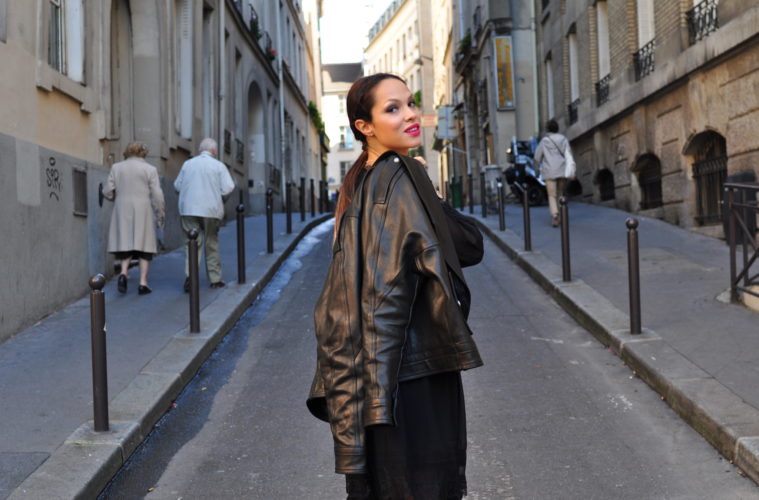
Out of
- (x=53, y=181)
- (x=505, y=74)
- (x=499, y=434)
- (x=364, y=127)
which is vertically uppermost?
(x=505, y=74)

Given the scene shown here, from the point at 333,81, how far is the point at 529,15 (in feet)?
195

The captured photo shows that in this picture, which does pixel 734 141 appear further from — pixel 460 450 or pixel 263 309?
pixel 460 450

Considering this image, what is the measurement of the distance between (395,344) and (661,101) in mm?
13018

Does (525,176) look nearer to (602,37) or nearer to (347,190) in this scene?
(602,37)

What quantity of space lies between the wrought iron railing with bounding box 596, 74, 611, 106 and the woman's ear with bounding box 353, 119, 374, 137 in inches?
630

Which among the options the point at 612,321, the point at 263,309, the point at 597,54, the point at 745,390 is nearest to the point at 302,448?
the point at 745,390

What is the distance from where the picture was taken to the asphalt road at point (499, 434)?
176 inches

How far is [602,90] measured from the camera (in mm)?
18422

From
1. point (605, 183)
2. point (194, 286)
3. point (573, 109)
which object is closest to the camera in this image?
point (194, 286)

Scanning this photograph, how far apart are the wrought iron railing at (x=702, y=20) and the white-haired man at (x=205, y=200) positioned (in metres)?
6.74

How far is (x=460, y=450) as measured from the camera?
251cm

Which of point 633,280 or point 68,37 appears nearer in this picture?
point 633,280

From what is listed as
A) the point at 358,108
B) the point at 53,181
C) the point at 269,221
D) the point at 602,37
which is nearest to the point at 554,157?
the point at 602,37

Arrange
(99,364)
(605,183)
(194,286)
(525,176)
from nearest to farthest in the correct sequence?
(99,364) < (194,286) < (605,183) < (525,176)
